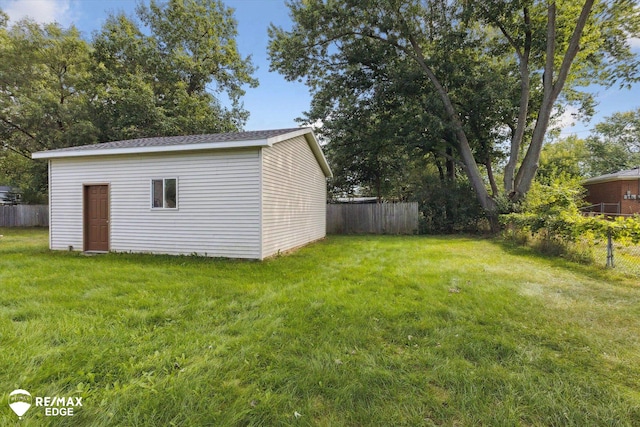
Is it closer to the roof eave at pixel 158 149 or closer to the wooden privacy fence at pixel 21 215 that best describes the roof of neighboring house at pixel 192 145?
the roof eave at pixel 158 149

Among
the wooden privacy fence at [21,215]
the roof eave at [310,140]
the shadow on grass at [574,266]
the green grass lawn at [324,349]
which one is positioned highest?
the roof eave at [310,140]

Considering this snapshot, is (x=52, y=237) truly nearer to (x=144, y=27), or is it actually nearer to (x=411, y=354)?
(x=411, y=354)

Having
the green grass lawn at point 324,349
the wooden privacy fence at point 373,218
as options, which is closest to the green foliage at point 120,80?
the wooden privacy fence at point 373,218

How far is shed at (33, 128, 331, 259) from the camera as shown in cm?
736

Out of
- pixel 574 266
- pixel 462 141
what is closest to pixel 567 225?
pixel 574 266

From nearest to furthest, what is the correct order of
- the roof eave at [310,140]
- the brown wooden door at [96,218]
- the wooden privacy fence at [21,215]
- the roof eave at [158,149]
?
the roof eave at [158,149] < the roof eave at [310,140] < the brown wooden door at [96,218] < the wooden privacy fence at [21,215]

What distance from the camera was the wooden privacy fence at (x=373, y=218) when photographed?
14711mm

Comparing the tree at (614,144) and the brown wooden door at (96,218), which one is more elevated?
the tree at (614,144)

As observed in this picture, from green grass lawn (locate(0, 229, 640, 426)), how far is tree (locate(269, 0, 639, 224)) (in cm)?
965

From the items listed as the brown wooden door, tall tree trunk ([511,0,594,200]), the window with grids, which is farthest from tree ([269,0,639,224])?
the brown wooden door

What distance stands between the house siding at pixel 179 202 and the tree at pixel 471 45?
9740 millimetres

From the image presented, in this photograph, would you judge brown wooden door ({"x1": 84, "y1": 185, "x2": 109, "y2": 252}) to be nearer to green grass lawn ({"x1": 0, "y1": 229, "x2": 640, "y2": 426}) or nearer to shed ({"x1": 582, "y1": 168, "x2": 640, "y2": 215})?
green grass lawn ({"x1": 0, "y1": 229, "x2": 640, "y2": 426})

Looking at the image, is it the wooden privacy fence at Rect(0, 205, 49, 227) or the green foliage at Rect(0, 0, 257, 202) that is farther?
the wooden privacy fence at Rect(0, 205, 49, 227)

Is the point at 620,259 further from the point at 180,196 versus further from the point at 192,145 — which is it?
the point at 180,196
